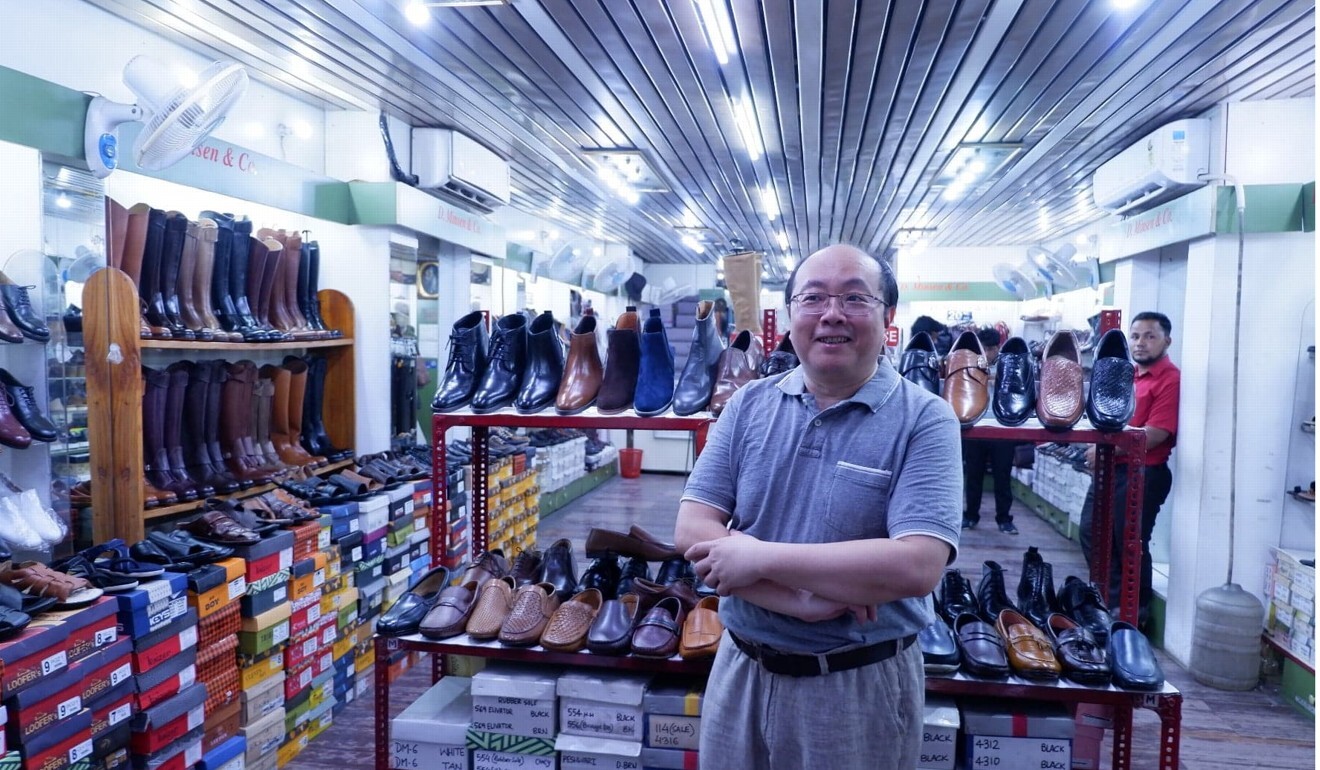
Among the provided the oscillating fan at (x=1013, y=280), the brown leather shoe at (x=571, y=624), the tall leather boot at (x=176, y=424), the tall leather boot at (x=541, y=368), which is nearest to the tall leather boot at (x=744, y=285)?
the tall leather boot at (x=541, y=368)

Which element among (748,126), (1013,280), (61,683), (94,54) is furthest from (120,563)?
(1013,280)

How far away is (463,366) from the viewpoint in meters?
2.60

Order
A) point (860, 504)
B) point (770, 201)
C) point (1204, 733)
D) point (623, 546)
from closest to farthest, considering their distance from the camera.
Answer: point (860, 504)
point (623, 546)
point (1204, 733)
point (770, 201)

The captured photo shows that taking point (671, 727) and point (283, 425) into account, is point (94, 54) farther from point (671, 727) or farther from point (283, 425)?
point (671, 727)

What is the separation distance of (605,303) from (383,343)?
25.8 feet

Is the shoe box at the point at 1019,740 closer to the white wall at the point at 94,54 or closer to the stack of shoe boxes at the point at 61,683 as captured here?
the stack of shoe boxes at the point at 61,683

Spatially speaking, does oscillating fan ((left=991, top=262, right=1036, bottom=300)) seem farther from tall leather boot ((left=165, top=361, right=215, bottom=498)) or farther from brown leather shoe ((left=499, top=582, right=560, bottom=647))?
tall leather boot ((left=165, top=361, right=215, bottom=498))

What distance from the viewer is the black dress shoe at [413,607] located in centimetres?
230

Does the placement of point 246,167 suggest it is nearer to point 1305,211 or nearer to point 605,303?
point 1305,211

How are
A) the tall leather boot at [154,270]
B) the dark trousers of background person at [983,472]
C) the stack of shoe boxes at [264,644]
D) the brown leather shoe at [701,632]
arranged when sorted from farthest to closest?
→ the dark trousers of background person at [983,472] → the tall leather boot at [154,270] → the stack of shoe boxes at [264,644] → the brown leather shoe at [701,632]

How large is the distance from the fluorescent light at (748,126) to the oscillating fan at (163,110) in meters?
3.08

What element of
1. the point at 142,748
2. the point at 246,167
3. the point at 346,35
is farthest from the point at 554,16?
the point at 142,748

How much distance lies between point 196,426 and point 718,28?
3.18 meters

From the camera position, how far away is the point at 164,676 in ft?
8.34
